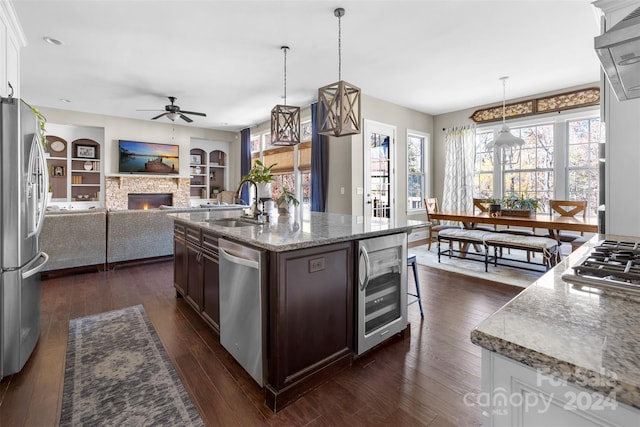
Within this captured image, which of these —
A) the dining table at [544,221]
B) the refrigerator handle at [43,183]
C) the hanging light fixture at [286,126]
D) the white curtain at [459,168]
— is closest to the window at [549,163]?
the white curtain at [459,168]

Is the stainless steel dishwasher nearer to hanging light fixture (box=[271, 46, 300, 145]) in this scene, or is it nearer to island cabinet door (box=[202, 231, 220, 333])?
island cabinet door (box=[202, 231, 220, 333])

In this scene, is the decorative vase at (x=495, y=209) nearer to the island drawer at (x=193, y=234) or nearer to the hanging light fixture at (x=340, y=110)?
the hanging light fixture at (x=340, y=110)

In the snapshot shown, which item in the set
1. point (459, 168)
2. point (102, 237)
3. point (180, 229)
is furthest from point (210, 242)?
point (459, 168)

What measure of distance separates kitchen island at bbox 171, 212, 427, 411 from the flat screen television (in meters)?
6.61

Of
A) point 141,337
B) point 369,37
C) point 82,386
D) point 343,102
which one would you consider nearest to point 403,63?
point 369,37

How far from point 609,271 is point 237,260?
165cm

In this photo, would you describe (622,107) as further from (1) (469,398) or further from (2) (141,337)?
(2) (141,337)

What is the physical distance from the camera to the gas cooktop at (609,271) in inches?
34.4

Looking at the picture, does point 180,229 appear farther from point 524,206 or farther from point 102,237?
point 524,206

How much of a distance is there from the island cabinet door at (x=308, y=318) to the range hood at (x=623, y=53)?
141 cm

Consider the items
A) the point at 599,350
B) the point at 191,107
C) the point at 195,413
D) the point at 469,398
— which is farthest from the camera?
the point at 191,107

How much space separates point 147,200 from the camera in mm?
7992

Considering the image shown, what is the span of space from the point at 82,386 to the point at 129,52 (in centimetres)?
380

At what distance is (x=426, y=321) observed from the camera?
279 cm
